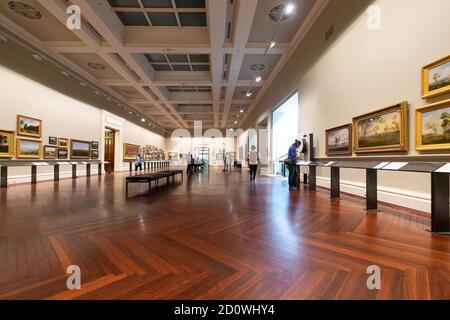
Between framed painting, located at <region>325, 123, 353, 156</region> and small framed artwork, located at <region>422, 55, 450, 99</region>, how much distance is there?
1807mm

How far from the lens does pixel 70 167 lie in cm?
994

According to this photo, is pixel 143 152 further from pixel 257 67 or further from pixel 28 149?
pixel 257 67

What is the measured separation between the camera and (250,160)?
944cm

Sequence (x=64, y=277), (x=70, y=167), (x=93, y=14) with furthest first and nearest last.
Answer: (x=70, y=167) → (x=93, y=14) → (x=64, y=277)

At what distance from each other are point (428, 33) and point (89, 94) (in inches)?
507

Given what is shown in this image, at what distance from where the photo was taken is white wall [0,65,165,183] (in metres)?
6.86

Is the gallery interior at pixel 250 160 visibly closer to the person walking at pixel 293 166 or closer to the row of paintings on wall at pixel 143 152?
the person walking at pixel 293 166

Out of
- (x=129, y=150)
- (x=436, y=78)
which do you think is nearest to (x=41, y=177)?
(x=129, y=150)

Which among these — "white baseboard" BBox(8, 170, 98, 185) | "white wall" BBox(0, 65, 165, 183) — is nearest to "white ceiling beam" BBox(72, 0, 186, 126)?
"white wall" BBox(0, 65, 165, 183)

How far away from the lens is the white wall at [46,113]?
6.86 meters

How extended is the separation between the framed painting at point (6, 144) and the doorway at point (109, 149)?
7.17 m

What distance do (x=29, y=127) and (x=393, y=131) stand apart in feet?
34.1
